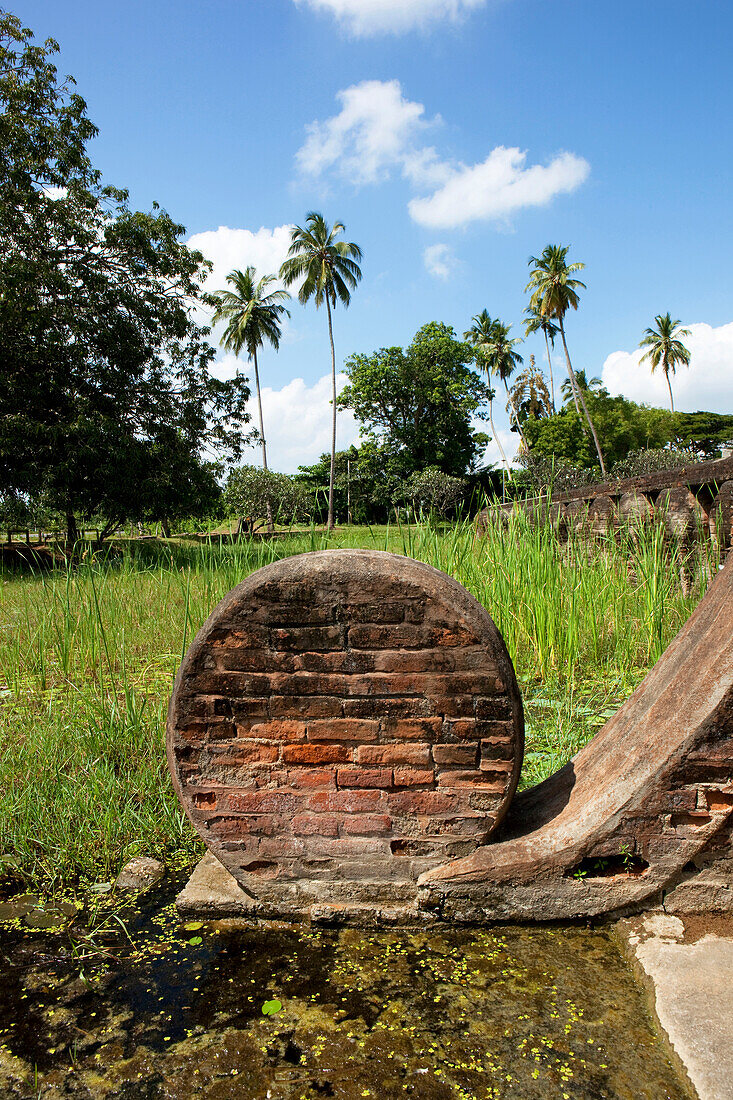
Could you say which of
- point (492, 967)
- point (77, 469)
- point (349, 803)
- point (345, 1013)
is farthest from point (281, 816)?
point (77, 469)

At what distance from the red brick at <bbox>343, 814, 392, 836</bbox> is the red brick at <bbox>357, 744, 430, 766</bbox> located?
0.65 ft

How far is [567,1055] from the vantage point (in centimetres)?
166

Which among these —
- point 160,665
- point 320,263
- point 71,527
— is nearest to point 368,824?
point 160,665

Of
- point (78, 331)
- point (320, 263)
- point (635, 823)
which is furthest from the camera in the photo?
point (320, 263)

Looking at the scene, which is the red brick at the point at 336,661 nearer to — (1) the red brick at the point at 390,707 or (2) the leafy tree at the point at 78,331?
(1) the red brick at the point at 390,707

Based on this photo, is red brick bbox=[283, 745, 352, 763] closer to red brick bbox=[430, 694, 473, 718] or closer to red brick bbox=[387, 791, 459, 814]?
red brick bbox=[387, 791, 459, 814]

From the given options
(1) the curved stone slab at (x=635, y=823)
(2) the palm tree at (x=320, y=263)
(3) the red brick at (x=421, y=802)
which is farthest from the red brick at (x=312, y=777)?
(2) the palm tree at (x=320, y=263)

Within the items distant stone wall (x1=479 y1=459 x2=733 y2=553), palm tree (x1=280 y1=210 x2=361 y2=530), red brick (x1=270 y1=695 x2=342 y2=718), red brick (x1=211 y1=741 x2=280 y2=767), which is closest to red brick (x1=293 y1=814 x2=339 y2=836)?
red brick (x1=211 y1=741 x2=280 y2=767)

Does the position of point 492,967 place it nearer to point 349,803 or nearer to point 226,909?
point 349,803

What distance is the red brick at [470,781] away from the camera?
7.51 ft

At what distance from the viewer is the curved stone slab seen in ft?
6.74

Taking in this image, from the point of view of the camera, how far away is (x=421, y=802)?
2.31 m

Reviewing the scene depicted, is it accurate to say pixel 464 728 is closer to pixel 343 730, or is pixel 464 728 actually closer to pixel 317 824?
pixel 343 730

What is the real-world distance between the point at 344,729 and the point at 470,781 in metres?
0.47
